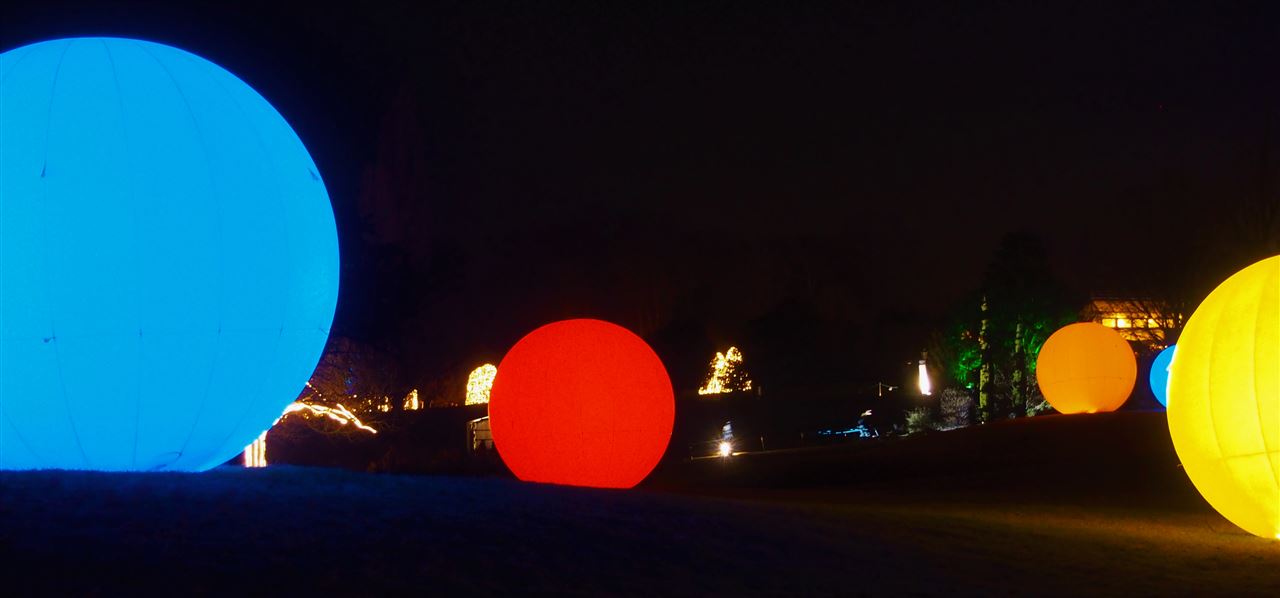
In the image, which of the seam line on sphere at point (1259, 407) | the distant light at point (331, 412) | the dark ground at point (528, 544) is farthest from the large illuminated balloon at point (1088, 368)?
the seam line on sphere at point (1259, 407)

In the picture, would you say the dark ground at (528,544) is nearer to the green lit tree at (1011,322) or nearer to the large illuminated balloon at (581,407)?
the large illuminated balloon at (581,407)

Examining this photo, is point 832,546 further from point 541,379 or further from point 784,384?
point 784,384

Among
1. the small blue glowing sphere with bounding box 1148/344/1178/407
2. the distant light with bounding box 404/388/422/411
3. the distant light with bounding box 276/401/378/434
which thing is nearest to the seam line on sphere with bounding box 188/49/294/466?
the distant light with bounding box 276/401/378/434

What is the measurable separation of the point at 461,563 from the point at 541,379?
18.2ft

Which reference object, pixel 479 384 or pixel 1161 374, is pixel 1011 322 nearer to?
pixel 1161 374

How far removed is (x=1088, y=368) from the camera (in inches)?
1029

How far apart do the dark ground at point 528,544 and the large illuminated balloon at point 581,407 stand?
1787 mm

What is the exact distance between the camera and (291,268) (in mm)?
7973

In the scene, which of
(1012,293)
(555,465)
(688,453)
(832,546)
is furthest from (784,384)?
Result: (832,546)

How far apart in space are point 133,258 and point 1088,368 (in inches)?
916

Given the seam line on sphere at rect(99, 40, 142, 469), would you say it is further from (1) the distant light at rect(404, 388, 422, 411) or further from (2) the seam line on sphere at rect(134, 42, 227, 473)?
(1) the distant light at rect(404, 388, 422, 411)

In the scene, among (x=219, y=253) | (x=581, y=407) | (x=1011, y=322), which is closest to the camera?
(x=219, y=253)

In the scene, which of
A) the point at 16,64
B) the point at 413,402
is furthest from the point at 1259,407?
the point at 413,402

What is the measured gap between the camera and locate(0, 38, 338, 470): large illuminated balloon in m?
6.99
